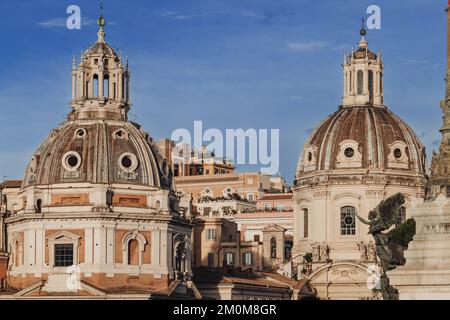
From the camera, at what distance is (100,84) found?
148625mm

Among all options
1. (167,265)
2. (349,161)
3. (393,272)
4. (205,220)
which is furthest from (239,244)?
(393,272)

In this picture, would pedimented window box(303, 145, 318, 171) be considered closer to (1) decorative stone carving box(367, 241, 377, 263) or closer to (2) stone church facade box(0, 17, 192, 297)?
(1) decorative stone carving box(367, 241, 377, 263)

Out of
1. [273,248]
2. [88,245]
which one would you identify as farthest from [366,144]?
[88,245]

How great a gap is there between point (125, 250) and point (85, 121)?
36.8 feet

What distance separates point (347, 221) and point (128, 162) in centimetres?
3489

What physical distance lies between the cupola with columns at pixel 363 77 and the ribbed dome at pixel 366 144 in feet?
7.45

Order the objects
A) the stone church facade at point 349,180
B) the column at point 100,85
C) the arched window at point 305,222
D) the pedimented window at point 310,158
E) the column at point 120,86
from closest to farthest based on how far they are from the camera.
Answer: the column at point 100,85 < the column at point 120,86 < the stone church facade at point 349,180 < the pedimented window at point 310,158 < the arched window at point 305,222

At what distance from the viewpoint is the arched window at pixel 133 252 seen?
14262 centimetres

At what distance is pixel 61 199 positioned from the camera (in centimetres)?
14288

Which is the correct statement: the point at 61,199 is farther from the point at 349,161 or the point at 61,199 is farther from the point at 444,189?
the point at 444,189

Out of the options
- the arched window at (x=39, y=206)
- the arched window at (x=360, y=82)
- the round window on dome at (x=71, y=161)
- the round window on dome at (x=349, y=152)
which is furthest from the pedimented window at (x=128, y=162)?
the arched window at (x=360, y=82)

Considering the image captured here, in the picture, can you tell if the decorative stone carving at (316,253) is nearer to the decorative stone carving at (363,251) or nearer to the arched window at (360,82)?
the decorative stone carving at (363,251)

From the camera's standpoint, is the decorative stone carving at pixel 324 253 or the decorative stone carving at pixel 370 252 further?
the decorative stone carving at pixel 324 253
